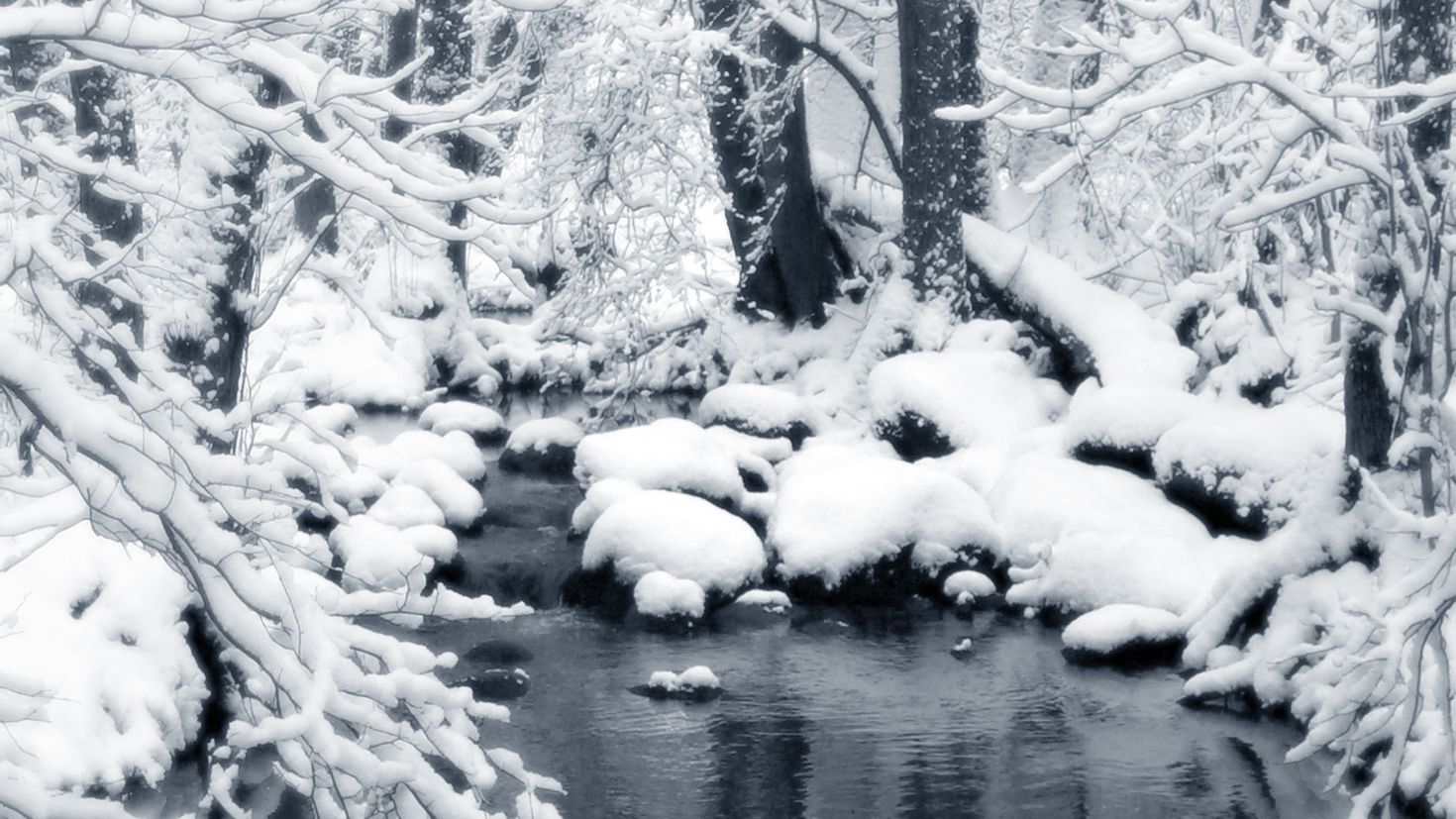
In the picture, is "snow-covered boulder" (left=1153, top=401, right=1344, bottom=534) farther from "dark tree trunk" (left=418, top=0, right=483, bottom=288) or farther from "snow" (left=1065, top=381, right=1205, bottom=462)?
"dark tree trunk" (left=418, top=0, right=483, bottom=288)

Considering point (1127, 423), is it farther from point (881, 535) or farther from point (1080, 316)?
point (881, 535)

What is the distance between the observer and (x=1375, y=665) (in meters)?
5.69

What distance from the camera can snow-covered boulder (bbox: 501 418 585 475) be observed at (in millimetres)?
14328

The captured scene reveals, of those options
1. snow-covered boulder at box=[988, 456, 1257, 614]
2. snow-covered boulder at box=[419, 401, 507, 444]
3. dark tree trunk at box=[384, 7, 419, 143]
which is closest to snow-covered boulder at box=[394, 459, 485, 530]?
snow-covered boulder at box=[419, 401, 507, 444]

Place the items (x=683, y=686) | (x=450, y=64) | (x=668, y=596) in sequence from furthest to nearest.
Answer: (x=450, y=64) < (x=668, y=596) < (x=683, y=686)

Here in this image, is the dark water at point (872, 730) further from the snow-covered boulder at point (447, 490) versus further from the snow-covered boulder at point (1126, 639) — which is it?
the snow-covered boulder at point (447, 490)

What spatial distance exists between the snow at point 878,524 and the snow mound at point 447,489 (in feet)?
7.93

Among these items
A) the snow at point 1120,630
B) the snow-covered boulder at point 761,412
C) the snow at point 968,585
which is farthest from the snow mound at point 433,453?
the snow at point 1120,630

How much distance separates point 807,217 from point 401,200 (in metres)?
13.1

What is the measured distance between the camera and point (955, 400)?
13219 millimetres

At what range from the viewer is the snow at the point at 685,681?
880 cm

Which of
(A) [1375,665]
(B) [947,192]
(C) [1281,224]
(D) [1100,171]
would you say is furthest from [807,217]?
(A) [1375,665]

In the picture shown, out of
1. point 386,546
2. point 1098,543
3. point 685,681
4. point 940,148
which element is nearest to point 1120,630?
point 1098,543

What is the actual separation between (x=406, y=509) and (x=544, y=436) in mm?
2693
